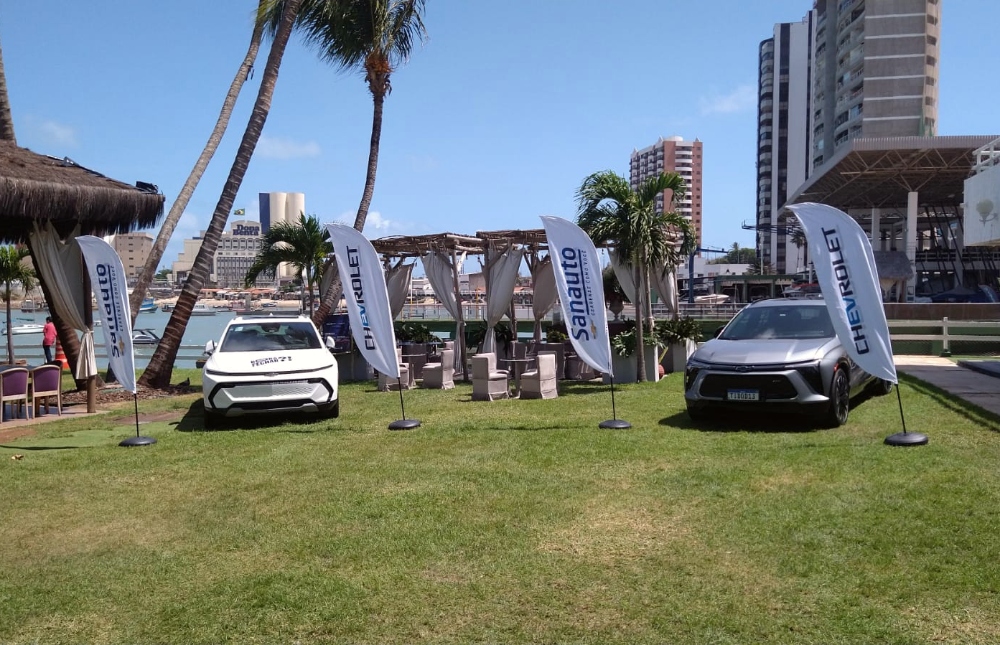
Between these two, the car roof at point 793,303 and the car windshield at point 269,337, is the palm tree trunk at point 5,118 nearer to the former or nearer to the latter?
the car windshield at point 269,337

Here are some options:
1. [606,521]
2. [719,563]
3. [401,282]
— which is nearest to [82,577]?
[606,521]

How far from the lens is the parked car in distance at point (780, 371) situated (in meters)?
8.58

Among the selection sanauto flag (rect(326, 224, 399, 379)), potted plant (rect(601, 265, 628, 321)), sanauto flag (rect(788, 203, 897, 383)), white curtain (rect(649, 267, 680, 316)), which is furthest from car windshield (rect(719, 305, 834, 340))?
potted plant (rect(601, 265, 628, 321))

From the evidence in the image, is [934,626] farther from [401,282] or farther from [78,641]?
[401,282]

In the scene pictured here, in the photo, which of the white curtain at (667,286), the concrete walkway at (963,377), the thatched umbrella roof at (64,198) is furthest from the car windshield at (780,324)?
the thatched umbrella roof at (64,198)

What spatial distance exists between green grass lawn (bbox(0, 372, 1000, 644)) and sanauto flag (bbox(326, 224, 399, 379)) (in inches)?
63.6

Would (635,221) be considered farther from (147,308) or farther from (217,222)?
(147,308)

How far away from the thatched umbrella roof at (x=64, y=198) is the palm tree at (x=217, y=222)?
149 centimetres

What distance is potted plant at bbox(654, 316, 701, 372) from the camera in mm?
15180

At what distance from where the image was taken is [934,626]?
373cm

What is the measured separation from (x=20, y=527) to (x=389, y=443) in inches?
147

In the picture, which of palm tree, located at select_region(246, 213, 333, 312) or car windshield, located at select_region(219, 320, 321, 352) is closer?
car windshield, located at select_region(219, 320, 321, 352)

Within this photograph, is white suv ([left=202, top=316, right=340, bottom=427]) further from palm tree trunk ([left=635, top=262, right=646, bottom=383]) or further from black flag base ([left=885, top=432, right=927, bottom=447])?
black flag base ([left=885, top=432, right=927, bottom=447])

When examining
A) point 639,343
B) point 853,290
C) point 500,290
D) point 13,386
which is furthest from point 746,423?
point 13,386
